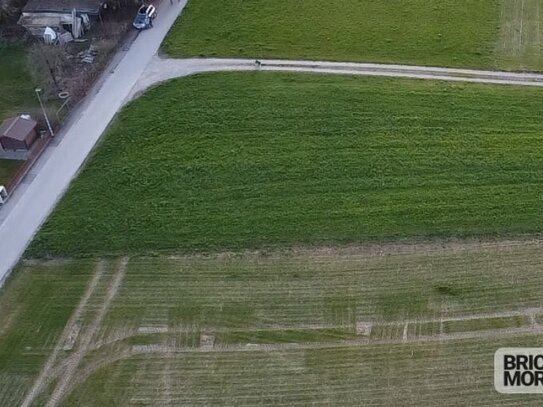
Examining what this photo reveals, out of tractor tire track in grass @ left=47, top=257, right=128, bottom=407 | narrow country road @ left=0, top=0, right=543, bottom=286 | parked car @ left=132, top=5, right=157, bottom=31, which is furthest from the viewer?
parked car @ left=132, top=5, right=157, bottom=31

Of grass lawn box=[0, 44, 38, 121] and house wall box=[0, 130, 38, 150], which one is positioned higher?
grass lawn box=[0, 44, 38, 121]

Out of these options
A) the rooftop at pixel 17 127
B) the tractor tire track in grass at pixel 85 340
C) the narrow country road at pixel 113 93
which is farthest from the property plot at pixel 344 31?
the tractor tire track in grass at pixel 85 340

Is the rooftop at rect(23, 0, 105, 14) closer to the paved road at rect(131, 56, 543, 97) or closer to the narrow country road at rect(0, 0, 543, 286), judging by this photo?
the narrow country road at rect(0, 0, 543, 286)

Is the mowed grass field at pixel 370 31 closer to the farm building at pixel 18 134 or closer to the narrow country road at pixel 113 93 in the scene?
the narrow country road at pixel 113 93

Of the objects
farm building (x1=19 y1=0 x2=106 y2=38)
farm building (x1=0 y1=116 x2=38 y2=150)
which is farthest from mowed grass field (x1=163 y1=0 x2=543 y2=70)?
farm building (x1=0 y1=116 x2=38 y2=150)

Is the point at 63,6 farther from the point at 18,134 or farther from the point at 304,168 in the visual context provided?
the point at 304,168

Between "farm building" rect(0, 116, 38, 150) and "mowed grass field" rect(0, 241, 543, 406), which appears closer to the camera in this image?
"mowed grass field" rect(0, 241, 543, 406)

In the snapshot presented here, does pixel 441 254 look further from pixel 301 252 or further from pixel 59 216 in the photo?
pixel 59 216
